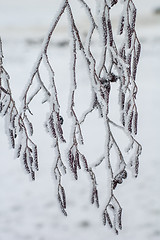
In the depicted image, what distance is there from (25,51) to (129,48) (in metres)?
21.1

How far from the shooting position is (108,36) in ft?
4.79

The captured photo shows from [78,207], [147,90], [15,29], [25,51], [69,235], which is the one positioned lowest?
[69,235]

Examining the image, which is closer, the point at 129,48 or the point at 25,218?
the point at 129,48

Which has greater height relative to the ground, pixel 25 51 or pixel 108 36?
pixel 25 51

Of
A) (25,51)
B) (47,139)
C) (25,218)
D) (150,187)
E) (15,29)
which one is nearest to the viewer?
(25,218)

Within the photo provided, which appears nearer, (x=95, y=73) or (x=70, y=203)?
(x=95, y=73)

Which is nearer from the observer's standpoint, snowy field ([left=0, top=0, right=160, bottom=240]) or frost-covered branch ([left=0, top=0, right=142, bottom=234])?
frost-covered branch ([left=0, top=0, right=142, bottom=234])

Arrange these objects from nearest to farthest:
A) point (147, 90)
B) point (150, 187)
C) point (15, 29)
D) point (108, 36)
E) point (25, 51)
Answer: point (108, 36) → point (150, 187) → point (147, 90) → point (25, 51) → point (15, 29)

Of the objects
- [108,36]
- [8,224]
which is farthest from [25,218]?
[108,36]

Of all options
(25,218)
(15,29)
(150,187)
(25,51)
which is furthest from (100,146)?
(15,29)

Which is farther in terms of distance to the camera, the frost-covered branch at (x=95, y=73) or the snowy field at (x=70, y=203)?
the snowy field at (x=70, y=203)

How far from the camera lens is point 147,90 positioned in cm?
1102

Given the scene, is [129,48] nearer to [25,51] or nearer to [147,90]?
[147,90]

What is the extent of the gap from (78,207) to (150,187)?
97 cm
